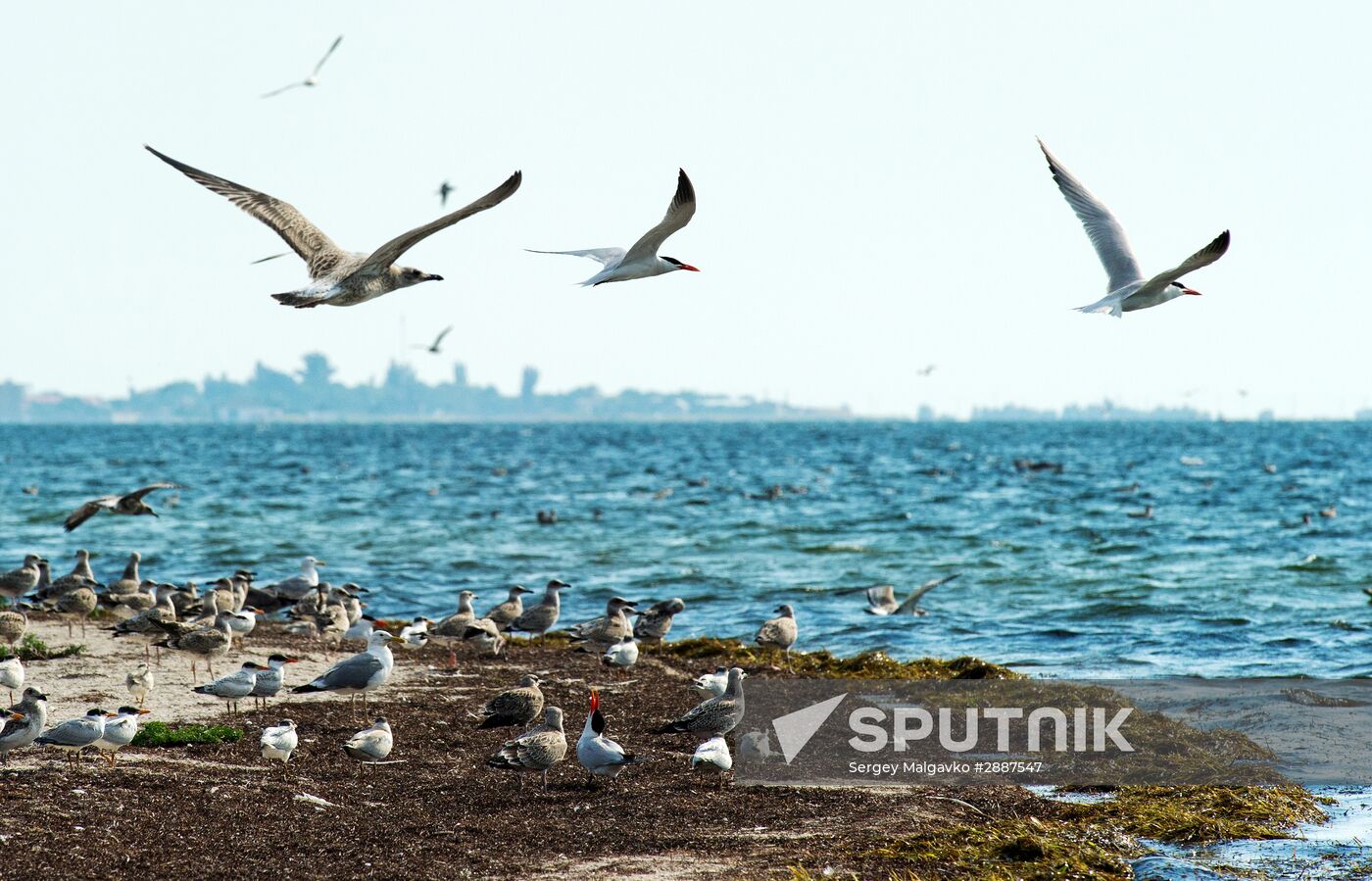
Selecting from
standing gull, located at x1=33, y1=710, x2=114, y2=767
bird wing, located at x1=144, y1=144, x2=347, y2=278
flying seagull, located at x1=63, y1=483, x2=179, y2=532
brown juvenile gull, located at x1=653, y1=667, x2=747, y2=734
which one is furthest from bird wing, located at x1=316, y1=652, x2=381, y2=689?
flying seagull, located at x1=63, y1=483, x2=179, y2=532

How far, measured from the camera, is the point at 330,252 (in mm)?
10922

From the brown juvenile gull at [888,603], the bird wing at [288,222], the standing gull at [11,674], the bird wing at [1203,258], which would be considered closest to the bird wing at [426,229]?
the bird wing at [288,222]

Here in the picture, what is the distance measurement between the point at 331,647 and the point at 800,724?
6.45 m

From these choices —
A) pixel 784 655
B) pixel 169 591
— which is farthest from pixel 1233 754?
pixel 169 591

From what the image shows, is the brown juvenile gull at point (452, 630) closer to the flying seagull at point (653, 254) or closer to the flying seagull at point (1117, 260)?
the flying seagull at point (653, 254)

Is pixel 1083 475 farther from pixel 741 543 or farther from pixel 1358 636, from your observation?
pixel 1358 636

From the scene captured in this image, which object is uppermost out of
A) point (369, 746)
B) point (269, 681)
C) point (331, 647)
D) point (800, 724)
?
point (269, 681)

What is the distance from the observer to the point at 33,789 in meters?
8.47

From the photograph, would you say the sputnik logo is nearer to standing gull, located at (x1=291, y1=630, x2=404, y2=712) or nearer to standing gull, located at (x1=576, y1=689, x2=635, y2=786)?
standing gull, located at (x1=576, y1=689, x2=635, y2=786)

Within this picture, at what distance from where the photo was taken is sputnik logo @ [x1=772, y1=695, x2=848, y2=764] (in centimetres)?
1112

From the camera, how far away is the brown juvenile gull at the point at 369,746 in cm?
986

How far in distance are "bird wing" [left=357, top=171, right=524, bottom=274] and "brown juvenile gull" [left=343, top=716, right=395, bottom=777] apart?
3521 mm

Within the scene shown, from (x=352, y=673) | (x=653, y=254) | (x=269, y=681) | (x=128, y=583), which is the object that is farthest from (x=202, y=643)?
(x=653, y=254)

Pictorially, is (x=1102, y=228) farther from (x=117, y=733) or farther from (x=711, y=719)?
(x=117, y=733)
